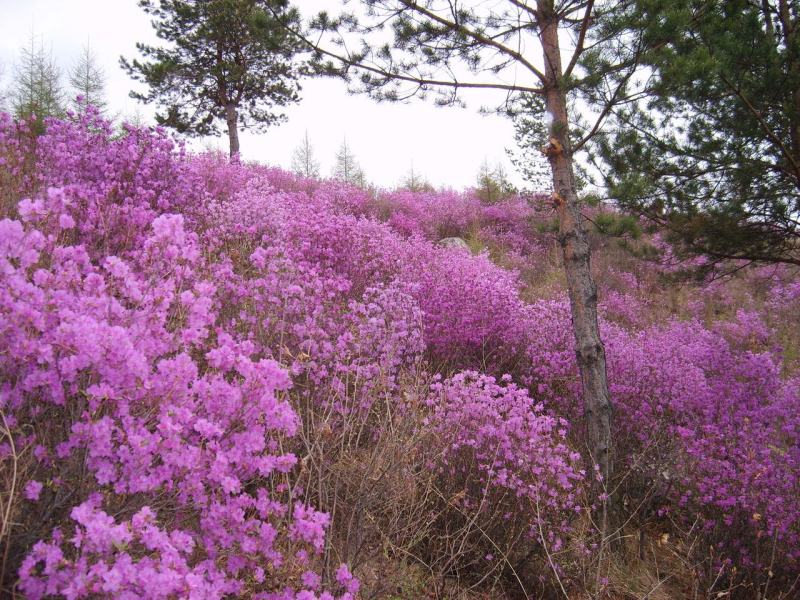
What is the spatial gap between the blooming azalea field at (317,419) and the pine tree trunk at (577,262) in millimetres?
418

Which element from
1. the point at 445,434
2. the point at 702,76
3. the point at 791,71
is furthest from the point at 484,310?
the point at 791,71

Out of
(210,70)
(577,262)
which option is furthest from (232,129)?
(577,262)

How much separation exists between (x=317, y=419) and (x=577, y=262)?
2.44 m

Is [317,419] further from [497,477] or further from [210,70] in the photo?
[210,70]

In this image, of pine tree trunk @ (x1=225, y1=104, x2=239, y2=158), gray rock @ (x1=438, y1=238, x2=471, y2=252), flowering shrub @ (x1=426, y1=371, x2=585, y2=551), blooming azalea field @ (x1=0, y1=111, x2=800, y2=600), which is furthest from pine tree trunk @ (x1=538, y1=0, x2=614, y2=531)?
pine tree trunk @ (x1=225, y1=104, x2=239, y2=158)

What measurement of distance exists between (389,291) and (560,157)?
186 cm

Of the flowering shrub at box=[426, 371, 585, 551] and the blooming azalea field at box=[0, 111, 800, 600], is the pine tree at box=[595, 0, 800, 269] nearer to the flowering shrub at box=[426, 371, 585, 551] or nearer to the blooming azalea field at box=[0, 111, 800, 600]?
the blooming azalea field at box=[0, 111, 800, 600]

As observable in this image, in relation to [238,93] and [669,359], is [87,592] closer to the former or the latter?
[669,359]

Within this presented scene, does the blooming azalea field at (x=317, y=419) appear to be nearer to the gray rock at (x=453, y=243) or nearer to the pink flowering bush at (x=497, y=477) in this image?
the pink flowering bush at (x=497, y=477)

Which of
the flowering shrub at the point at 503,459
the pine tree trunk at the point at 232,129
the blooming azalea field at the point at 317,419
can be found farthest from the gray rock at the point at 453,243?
the flowering shrub at the point at 503,459

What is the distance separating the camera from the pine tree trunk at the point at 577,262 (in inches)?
168

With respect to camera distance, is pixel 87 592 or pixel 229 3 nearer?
pixel 87 592

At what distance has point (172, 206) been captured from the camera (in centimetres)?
604

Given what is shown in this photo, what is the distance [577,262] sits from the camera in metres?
4.34
